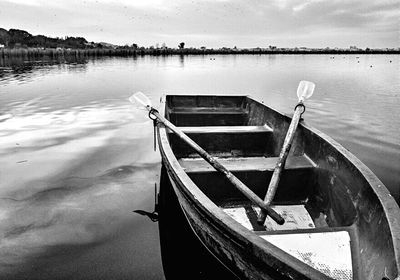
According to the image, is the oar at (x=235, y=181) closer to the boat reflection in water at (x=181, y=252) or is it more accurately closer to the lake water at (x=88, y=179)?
the boat reflection in water at (x=181, y=252)

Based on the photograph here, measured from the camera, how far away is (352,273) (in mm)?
2551

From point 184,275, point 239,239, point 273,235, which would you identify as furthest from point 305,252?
point 184,275

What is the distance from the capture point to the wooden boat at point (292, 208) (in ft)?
7.06

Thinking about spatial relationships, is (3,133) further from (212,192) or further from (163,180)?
(212,192)

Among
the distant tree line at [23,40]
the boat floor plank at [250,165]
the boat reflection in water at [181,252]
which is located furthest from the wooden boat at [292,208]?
the distant tree line at [23,40]

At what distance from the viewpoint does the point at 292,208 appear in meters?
4.03

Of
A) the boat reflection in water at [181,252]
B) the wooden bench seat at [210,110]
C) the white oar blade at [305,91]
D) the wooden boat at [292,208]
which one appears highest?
the white oar blade at [305,91]

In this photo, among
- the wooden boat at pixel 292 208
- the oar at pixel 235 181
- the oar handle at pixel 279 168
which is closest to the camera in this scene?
the wooden boat at pixel 292 208

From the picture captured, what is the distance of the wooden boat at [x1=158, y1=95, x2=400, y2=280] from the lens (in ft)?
7.06

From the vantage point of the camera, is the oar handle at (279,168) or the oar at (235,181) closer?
the oar at (235,181)

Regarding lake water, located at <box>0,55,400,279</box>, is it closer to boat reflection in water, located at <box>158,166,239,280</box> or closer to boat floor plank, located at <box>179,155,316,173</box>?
boat reflection in water, located at <box>158,166,239,280</box>

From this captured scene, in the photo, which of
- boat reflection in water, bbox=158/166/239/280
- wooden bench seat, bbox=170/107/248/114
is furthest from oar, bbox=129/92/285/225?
wooden bench seat, bbox=170/107/248/114

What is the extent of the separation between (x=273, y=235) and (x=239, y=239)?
0.86 m

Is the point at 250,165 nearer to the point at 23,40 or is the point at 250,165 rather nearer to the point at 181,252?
the point at 181,252
